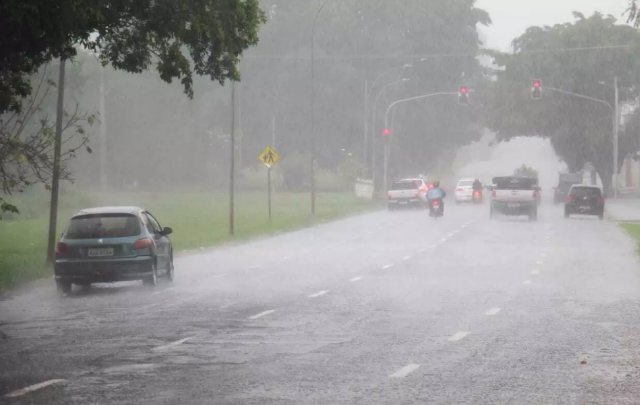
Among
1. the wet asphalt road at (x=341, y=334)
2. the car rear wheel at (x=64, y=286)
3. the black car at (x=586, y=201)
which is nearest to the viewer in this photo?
the wet asphalt road at (x=341, y=334)

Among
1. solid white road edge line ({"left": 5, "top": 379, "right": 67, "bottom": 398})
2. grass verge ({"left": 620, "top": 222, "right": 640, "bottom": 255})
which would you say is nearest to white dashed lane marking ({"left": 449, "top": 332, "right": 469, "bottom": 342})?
solid white road edge line ({"left": 5, "top": 379, "right": 67, "bottom": 398})

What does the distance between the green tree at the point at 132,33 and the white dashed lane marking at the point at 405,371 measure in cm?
831

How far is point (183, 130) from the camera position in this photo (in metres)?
106

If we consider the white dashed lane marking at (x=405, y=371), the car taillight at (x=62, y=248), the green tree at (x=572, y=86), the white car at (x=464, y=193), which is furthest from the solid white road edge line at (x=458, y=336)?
the green tree at (x=572, y=86)

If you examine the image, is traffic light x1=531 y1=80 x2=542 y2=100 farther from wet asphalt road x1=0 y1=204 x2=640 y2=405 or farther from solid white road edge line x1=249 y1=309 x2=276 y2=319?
solid white road edge line x1=249 y1=309 x2=276 y2=319

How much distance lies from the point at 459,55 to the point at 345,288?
80299 millimetres

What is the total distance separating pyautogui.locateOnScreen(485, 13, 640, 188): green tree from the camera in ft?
307

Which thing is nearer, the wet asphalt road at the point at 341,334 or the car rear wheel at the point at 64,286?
the wet asphalt road at the point at 341,334

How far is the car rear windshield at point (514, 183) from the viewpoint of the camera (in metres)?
56.0

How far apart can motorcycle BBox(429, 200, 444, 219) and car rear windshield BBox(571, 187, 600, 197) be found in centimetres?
575

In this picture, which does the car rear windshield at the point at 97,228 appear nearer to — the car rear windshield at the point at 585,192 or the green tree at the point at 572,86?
the car rear windshield at the point at 585,192

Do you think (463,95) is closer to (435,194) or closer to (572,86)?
(435,194)

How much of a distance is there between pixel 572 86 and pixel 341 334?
8204 cm

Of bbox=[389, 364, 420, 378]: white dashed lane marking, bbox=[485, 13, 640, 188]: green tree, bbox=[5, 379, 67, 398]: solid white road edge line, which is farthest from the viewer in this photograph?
bbox=[485, 13, 640, 188]: green tree
